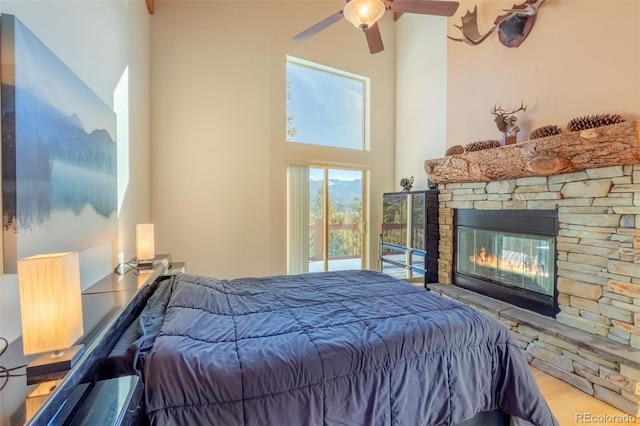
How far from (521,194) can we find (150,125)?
4.23 meters

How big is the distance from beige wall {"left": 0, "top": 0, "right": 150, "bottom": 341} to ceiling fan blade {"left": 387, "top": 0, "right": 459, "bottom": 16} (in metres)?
2.05

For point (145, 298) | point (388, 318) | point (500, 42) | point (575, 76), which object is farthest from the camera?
point (500, 42)

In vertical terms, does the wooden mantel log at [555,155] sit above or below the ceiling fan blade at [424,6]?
below


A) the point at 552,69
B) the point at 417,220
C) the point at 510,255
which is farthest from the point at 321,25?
the point at 510,255

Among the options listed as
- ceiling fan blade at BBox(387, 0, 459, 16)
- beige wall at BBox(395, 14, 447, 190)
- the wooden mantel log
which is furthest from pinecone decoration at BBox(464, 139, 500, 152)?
ceiling fan blade at BBox(387, 0, 459, 16)

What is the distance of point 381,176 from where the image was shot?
5.12m

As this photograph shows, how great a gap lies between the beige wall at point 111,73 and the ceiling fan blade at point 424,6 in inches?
80.6

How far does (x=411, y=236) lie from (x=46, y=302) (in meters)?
3.81

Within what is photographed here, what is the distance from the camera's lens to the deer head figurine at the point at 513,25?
9.01 ft

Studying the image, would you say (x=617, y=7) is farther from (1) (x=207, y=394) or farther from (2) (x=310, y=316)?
(1) (x=207, y=394)

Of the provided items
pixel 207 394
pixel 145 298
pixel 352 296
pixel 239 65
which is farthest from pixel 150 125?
pixel 207 394

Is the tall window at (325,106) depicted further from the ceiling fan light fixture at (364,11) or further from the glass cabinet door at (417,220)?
the ceiling fan light fixture at (364,11)

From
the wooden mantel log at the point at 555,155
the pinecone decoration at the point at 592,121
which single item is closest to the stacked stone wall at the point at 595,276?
the wooden mantel log at the point at 555,155

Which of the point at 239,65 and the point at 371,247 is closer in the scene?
the point at 239,65
